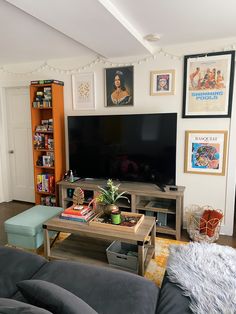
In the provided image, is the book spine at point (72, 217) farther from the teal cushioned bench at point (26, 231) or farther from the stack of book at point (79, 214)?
the teal cushioned bench at point (26, 231)

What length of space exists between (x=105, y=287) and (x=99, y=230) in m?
0.78

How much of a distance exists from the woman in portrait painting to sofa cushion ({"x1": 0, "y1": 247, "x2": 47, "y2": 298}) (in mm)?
2275

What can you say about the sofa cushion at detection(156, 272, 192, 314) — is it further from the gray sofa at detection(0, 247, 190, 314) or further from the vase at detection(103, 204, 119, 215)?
the vase at detection(103, 204, 119, 215)

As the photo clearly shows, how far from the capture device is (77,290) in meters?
1.41

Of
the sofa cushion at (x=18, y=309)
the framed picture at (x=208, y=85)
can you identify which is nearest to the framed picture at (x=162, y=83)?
the framed picture at (x=208, y=85)

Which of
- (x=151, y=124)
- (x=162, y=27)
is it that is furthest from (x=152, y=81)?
(x=162, y=27)

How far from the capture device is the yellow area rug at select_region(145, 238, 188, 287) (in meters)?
2.23

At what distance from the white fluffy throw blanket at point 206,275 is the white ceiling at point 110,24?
192 centimetres

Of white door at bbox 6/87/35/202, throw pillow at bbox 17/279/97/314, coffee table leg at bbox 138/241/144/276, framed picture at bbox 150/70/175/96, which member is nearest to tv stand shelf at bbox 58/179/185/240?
coffee table leg at bbox 138/241/144/276

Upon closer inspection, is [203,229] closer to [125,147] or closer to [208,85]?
[125,147]

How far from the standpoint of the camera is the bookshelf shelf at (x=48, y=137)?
351cm

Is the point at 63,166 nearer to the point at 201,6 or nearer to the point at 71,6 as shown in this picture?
the point at 71,6

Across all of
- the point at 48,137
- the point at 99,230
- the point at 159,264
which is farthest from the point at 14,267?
the point at 48,137

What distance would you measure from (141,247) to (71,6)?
1.95 meters
